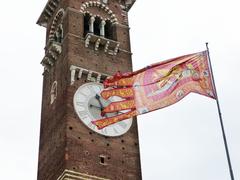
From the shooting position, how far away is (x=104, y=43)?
36.6 m

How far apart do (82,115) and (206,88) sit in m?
11.8

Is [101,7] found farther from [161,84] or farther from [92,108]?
[161,84]

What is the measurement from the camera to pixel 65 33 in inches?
1449

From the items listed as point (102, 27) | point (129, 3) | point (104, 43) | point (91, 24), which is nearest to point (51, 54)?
point (91, 24)

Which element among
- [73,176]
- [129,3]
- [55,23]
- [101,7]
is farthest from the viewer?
[129,3]

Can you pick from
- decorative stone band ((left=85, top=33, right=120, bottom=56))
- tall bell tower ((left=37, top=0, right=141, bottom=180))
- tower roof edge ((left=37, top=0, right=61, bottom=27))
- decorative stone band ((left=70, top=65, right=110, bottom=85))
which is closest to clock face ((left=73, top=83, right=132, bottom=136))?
tall bell tower ((left=37, top=0, right=141, bottom=180))

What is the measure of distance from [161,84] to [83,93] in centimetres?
1041

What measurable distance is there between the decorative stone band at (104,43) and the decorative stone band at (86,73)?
81.5 inches

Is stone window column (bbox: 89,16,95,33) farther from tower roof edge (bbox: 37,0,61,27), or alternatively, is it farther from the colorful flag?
the colorful flag

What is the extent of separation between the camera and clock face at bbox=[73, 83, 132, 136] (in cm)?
3291

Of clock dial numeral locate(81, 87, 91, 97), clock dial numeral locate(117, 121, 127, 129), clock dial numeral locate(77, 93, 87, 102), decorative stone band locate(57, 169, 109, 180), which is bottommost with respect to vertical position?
decorative stone band locate(57, 169, 109, 180)

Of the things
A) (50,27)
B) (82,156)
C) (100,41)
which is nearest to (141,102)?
(82,156)

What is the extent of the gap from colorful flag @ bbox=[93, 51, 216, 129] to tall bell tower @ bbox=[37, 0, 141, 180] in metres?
6.69

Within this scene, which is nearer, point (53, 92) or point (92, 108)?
point (92, 108)
